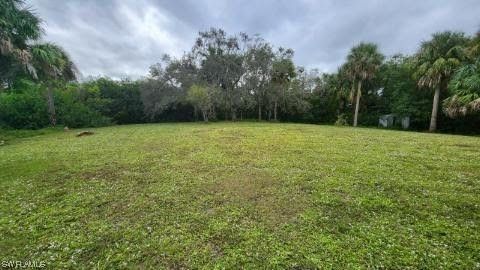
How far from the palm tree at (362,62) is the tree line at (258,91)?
93 mm

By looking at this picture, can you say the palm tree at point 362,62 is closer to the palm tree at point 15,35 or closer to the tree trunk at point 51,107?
the palm tree at point 15,35

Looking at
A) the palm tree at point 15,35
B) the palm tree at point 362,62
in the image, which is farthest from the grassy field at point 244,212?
the palm tree at point 362,62

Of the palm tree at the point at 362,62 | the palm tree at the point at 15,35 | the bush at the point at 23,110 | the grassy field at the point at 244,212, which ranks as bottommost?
the grassy field at the point at 244,212

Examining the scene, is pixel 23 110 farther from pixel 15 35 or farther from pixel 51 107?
pixel 15 35

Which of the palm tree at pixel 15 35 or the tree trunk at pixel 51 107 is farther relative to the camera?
the tree trunk at pixel 51 107

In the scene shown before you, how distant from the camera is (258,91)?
27.4 m

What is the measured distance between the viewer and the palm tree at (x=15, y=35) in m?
10.6

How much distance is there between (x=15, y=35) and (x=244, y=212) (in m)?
14.5

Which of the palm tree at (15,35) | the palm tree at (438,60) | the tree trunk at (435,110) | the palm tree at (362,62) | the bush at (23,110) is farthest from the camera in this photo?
the palm tree at (362,62)

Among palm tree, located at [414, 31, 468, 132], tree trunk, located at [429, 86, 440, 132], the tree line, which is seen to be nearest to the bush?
the tree line

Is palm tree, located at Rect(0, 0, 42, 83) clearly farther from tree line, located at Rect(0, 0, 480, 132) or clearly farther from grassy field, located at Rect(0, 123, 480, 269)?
grassy field, located at Rect(0, 123, 480, 269)

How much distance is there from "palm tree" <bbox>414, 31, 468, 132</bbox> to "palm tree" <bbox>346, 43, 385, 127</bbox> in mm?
3656

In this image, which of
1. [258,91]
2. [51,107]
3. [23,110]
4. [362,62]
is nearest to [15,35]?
[51,107]

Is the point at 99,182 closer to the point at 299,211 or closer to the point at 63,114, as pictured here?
the point at 299,211
